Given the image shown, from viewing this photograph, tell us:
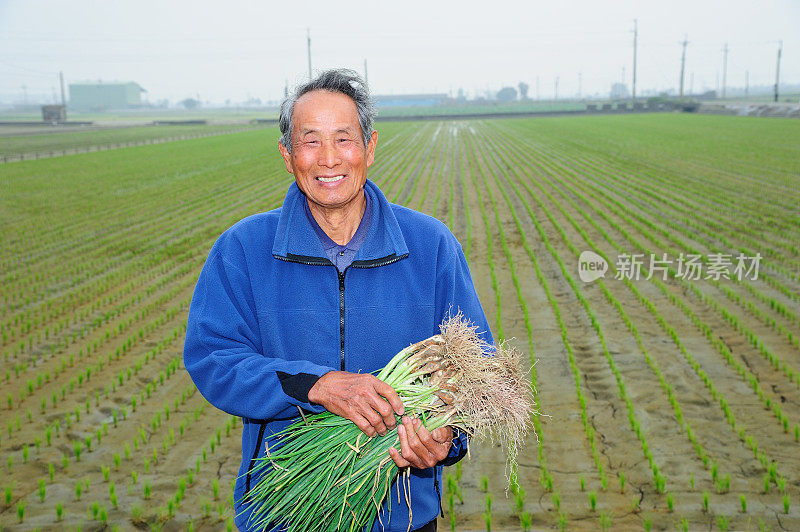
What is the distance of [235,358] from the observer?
1703 millimetres

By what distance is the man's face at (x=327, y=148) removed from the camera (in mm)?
1816

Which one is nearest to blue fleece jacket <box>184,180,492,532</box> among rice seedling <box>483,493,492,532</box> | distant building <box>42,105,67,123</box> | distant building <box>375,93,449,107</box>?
rice seedling <box>483,493,492,532</box>

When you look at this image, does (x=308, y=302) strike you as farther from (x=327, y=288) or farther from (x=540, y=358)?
(x=540, y=358)

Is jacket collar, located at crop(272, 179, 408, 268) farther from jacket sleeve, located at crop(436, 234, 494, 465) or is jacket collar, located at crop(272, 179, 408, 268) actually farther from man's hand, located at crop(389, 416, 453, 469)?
man's hand, located at crop(389, 416, 453, 469)

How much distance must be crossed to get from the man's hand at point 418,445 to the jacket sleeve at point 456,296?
3.6 inches

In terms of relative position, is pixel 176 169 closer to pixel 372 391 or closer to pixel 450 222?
pixel 450 222

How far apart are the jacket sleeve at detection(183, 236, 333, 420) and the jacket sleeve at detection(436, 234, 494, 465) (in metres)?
0.39

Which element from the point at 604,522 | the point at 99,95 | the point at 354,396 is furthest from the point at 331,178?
the point at 99,95

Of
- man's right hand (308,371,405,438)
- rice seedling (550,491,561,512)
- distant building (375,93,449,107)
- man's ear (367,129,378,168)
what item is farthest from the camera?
distant building (375,93,449,107)

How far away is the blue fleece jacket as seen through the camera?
174 centimetres

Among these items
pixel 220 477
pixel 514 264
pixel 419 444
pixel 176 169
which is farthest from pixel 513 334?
pixel 176 169

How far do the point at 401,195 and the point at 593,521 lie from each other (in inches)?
500

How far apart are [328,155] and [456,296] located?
50 centimetres

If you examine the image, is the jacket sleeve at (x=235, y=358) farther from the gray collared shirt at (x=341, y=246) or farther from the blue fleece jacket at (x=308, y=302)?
the gray collared shirt at (x=341, y=246)
